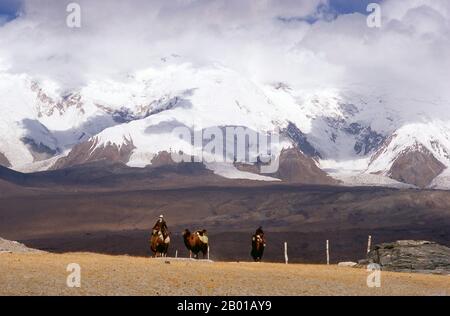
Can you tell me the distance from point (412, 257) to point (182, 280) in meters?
18.9

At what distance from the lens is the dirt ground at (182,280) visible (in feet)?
A: 88.2

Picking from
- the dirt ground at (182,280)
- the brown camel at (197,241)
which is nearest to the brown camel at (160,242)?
the brown camel at (197,241)

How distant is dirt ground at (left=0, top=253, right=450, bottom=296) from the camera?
26.9 metres

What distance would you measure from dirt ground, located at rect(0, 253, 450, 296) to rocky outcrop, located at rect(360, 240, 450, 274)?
7.65 metres

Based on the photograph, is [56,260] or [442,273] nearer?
[56,260]

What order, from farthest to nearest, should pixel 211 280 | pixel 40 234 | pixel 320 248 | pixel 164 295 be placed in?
pixel 40 234
pixel 320 248
pixel 211 280
pixel 164 295

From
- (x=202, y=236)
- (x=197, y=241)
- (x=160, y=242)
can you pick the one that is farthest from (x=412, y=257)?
(x=160, y=242)

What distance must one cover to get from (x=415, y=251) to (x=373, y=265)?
3170 mm

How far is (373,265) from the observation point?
4394cm

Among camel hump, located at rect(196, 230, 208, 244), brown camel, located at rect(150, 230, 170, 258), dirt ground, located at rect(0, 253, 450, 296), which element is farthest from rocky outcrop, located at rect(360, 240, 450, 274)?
brown camel, located at rect(150, 230, 170, 258)

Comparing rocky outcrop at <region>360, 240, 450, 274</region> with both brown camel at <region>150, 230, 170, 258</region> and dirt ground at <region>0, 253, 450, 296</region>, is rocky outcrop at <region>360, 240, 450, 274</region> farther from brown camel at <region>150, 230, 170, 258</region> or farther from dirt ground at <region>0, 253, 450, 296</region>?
brown camel at <region>150, 230, 170, 258</region>

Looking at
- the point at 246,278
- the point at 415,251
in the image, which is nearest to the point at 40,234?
the point at 415,251

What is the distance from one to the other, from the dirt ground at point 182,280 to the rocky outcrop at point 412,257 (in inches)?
301
